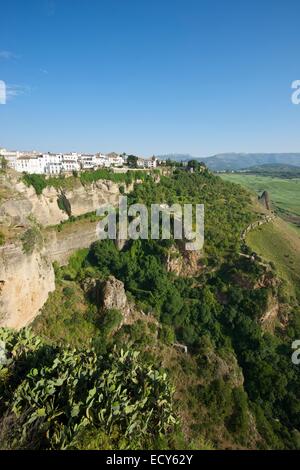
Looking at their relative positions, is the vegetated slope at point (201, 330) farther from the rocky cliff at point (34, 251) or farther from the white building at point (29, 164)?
the white building at point (29, 164)

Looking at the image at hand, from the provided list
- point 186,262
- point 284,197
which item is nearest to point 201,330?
point 186,262

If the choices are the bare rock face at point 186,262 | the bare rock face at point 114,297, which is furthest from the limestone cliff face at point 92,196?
the bare rock face at point 114,297

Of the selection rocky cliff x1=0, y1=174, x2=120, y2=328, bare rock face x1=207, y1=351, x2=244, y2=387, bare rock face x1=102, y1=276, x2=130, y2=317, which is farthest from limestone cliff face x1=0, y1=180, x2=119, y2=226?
bare rock face x1=207, y1=351, x2=244, y2=387

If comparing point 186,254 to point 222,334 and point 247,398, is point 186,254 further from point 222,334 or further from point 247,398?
point 247,398

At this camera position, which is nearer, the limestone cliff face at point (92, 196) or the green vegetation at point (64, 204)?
the green vegetation at point (64, 204)

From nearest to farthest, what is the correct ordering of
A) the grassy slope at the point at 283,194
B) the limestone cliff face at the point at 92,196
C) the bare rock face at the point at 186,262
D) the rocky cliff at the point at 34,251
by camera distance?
the rocky cliff at the point at 34,251 < the bare rock face at the point at 186,262 < the limestone cliff face at the point at 92,196 < the grassy slope at the point at 283,194

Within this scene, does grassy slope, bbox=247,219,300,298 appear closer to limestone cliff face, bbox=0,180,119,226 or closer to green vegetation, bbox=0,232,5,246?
limestone cliff face, bbox=0,180,119,226

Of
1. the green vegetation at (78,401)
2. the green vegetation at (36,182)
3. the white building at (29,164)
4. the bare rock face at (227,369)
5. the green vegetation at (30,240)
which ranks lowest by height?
the bare rock face at (227,369)
